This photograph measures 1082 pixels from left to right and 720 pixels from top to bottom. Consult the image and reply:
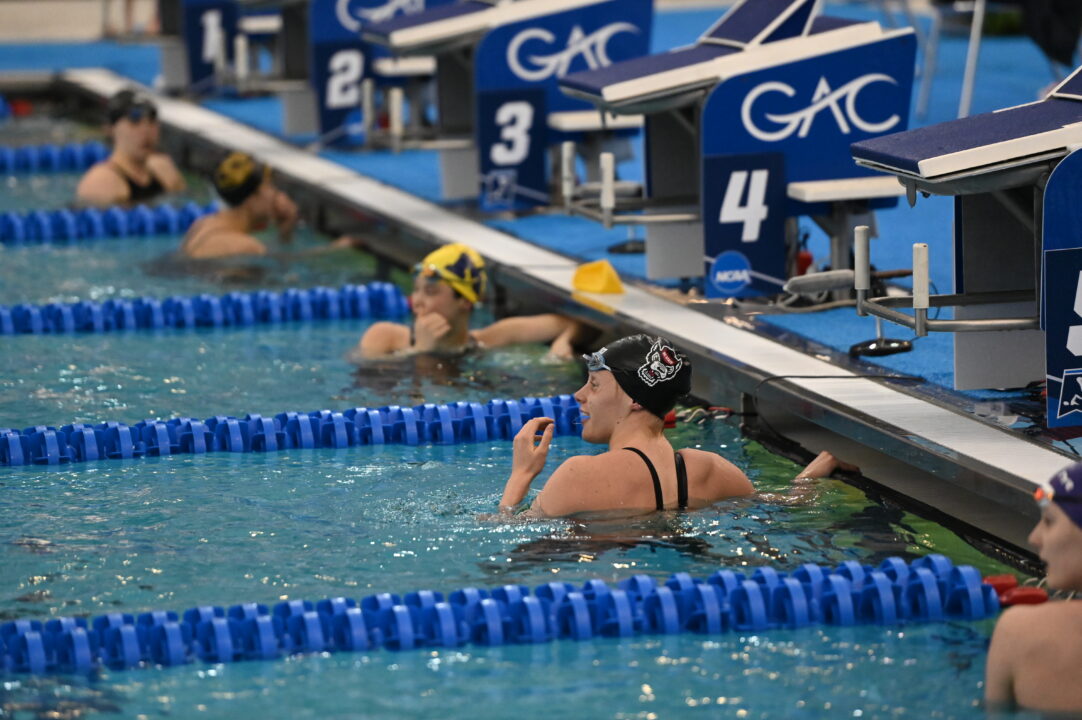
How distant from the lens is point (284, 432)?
6090mm

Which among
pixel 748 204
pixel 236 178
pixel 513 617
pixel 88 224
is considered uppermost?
pixel 236 178

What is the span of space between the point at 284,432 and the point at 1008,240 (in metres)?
2.58

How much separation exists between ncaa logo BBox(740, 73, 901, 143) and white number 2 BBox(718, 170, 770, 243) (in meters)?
0.17

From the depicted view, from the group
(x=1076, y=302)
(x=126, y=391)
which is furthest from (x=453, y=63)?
(x=1076, y=302)

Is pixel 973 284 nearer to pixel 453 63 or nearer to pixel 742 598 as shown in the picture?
pixel 742 598

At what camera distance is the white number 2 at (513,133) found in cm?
956

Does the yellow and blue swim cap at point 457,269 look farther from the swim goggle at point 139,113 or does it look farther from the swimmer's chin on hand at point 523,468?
the swim goggle at point 139,113

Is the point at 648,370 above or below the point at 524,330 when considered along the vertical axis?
above

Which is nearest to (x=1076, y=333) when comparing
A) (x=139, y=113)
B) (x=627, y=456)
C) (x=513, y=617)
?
(x=627, y=456)

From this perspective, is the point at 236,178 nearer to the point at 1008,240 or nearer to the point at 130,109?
the point at 130,109

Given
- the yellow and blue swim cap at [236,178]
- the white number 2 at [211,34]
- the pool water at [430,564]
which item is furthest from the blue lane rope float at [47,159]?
the pool water at [430,564]

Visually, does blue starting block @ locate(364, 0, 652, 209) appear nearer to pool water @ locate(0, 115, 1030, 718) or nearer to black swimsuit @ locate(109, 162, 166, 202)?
black swimsuit @ locate(109, 162, 166, 202)

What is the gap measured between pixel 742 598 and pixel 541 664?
56 cm

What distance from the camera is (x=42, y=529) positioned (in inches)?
198
